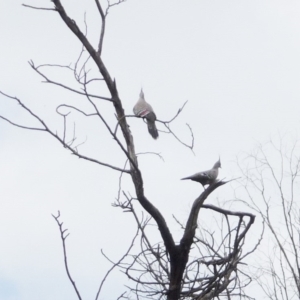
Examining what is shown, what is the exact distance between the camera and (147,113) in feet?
15.4

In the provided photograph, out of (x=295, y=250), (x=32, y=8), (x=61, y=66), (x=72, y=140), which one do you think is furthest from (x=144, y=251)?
(x=295, y=250)

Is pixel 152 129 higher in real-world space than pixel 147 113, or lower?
lower

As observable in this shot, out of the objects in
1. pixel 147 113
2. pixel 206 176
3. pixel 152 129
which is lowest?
pixel 206 176

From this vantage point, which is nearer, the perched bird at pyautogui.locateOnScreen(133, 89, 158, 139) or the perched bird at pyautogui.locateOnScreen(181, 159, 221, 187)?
the perched bird at pyautogui.locateOnScreen(181, 159, 221, 187)


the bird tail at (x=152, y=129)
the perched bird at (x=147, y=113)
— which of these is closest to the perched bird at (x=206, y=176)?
the perched bird at (x=147, y=113)

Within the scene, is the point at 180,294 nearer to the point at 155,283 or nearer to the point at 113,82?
the point at 155,283

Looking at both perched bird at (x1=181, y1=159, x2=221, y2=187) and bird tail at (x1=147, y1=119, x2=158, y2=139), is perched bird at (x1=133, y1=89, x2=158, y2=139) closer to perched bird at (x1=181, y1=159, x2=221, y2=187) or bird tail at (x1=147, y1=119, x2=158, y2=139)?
bird tail at (x1=147, y1=119, x2=158, y2=139)

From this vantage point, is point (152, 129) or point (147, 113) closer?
point (152, 129)

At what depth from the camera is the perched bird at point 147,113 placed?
4.57 m

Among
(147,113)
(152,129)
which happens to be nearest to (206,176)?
(152,129)

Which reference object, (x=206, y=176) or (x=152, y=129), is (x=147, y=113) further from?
(x=206, y=176)

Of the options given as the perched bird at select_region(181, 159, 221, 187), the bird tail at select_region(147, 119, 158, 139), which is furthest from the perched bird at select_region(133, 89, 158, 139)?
the perched bird at select_region(181, 159, 221, 187)

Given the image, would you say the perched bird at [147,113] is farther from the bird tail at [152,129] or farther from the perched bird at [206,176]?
the perched bird at [206,176]

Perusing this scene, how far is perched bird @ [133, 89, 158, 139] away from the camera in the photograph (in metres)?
4.57
